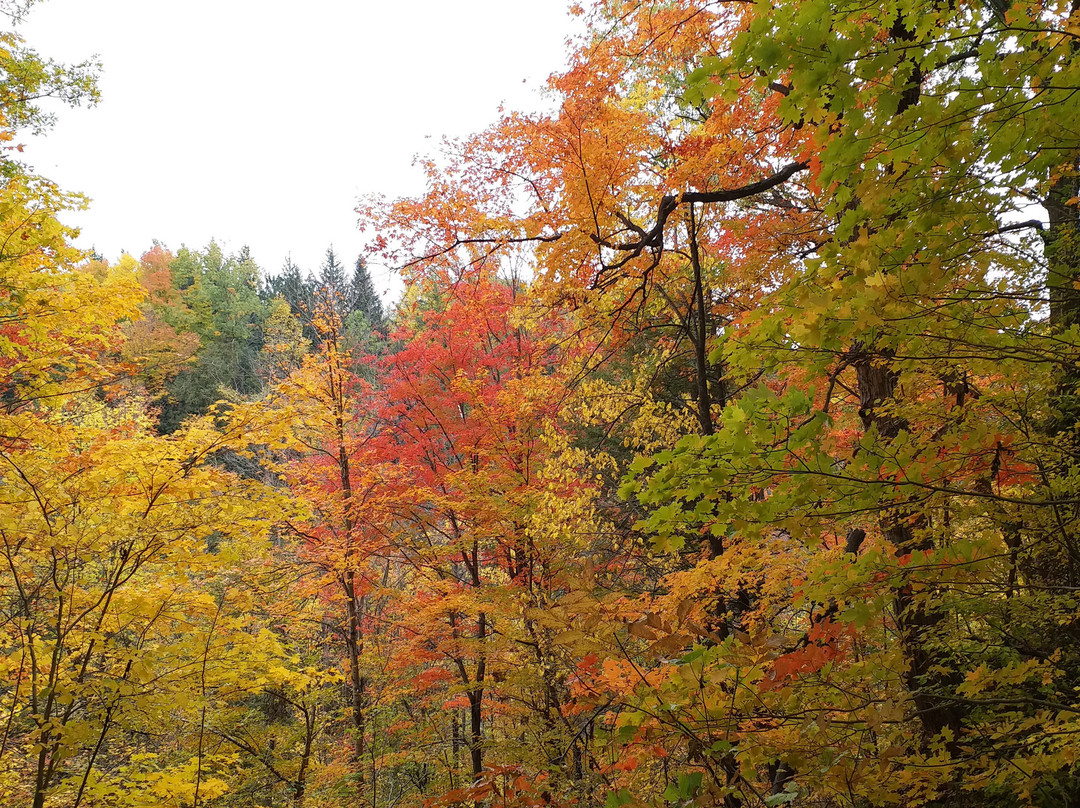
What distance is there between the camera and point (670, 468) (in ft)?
5.87

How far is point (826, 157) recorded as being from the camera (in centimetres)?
181

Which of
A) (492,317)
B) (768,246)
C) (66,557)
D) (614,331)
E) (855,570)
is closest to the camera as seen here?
(855,570)

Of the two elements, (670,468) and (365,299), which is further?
(365,299)

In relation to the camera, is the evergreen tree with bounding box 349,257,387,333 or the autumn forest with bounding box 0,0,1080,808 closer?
the autumn forest with bounding box 0,0,1080,808

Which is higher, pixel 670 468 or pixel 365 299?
pixel 365 299

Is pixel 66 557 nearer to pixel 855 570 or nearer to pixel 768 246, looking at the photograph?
pixel 855 570

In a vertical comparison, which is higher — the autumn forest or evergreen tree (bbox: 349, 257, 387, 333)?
evergreen tree (bbox: 349, 257, 387, 333)

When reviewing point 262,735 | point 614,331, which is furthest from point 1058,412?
point 262,735

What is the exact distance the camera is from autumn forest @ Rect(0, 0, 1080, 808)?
182cm

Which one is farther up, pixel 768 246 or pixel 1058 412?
pixel 768 246

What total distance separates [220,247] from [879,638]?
1825 inches

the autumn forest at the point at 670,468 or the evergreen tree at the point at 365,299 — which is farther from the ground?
the evergreen tree at the point at 365,299

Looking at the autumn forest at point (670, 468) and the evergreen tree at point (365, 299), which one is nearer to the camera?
the autumn forest at point (670, 468)

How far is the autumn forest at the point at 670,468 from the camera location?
182cm
